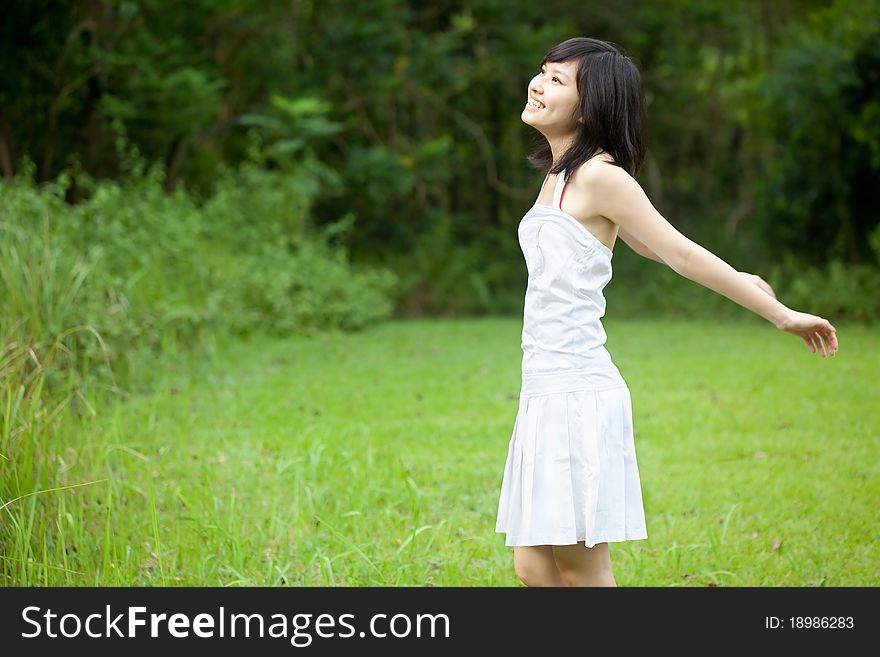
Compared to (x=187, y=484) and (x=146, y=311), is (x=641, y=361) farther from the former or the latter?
(x=187, y=484)

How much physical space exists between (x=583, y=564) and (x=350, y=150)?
42.6ft

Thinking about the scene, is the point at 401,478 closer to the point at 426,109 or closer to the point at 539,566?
the point at 539,566

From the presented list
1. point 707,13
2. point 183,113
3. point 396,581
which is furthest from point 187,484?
point 707,13

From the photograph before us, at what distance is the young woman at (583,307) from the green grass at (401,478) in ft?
4.86

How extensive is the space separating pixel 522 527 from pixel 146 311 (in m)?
6.22

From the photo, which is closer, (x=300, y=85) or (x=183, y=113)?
(x=183, y=113)

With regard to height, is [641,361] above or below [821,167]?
below

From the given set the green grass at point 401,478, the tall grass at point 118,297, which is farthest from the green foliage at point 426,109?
the green grass at point 401,478

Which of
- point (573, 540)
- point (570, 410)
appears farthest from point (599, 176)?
point (573, 540)

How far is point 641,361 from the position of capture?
33.5 feet

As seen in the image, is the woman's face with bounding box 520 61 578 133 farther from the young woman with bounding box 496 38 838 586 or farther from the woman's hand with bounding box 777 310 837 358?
the woman's hand with bounding box 777 310 837 358

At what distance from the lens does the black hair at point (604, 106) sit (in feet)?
9.54

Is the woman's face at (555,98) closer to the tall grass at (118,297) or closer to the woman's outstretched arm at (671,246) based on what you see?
the woman's outstretched arm at (671,246)

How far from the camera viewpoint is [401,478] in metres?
5.66
